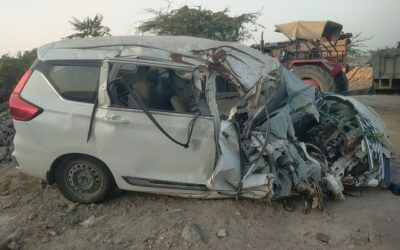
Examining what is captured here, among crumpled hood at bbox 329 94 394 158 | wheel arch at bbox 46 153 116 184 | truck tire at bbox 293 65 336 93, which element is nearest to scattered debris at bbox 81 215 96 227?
wheel arch at bbox 46 153 116 184

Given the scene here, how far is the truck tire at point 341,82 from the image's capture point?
11273 mm

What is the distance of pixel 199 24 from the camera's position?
62.8ft

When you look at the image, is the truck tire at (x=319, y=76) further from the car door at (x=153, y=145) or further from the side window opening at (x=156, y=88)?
the car door at (x=153, y=145)

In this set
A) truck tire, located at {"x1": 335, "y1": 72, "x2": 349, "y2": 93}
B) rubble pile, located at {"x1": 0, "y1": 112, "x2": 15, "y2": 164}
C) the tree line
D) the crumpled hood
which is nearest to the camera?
the crumpled hood

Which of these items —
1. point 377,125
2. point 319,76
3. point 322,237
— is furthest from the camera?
point 319,76

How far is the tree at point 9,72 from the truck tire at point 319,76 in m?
8.19

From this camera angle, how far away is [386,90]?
1080 cm

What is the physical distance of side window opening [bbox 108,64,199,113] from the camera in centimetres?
A: 456

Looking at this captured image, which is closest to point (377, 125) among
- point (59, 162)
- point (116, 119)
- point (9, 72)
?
point (116, 119)

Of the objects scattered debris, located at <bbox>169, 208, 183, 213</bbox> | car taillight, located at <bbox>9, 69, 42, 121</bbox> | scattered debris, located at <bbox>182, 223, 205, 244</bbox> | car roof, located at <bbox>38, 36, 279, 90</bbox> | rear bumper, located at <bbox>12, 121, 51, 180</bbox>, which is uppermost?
car roof, located at <bbox>38, 36, 279, 90</bbox>

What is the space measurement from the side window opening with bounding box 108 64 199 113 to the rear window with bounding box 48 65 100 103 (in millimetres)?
201

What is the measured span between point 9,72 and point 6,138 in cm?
585

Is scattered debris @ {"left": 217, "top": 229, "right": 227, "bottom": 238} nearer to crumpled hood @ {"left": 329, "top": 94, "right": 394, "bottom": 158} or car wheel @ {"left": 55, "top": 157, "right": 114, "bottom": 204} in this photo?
car wheel @ {"left": 55, "top": 157, "right": 114, "bottom": 204}

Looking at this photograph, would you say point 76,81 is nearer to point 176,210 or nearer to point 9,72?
point 176,210
